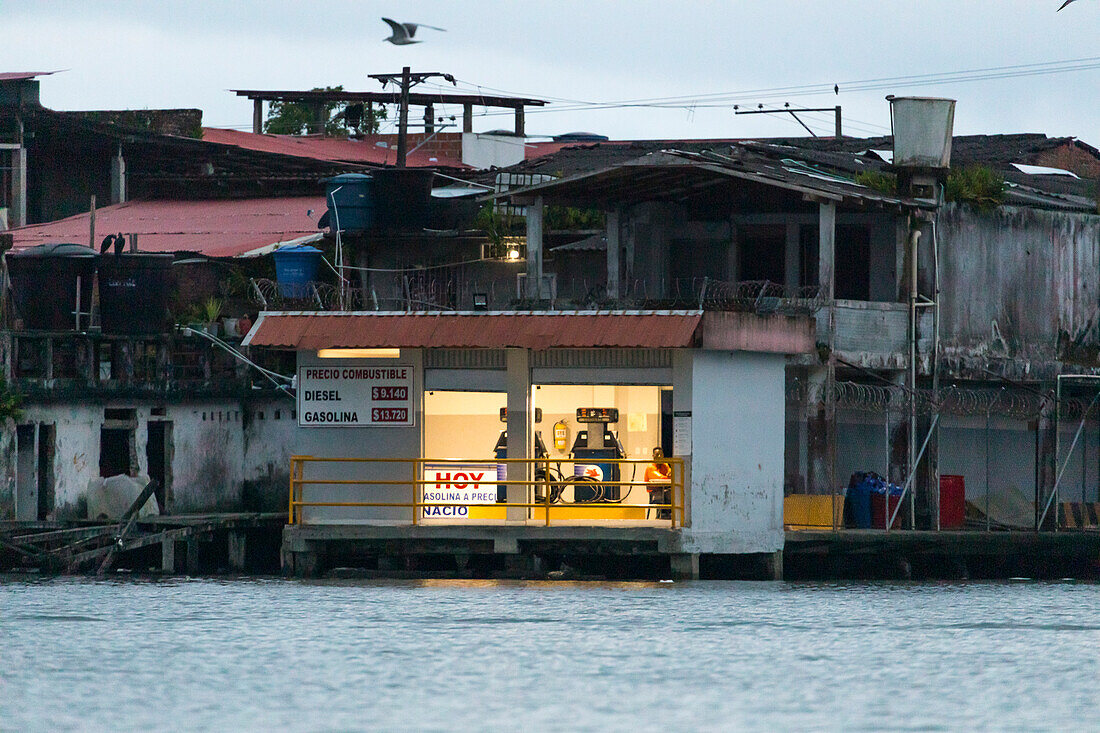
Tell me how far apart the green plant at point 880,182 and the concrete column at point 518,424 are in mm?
8525

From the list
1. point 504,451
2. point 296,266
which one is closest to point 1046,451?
point 504,451

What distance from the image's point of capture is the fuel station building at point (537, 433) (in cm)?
3306

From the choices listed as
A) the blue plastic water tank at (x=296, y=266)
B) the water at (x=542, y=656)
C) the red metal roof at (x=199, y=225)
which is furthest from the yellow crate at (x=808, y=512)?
the red metal roof at (x=199, y=225)

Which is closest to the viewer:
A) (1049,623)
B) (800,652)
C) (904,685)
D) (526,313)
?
(904,685)

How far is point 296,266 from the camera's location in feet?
135

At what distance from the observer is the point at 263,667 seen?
81.8 feet

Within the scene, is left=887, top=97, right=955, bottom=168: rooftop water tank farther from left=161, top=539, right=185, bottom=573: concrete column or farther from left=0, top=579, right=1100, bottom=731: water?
left=161, top=539, right=185, bottom=573: concrete column

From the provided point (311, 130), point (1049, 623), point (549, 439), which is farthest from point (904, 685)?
point (311, 130)

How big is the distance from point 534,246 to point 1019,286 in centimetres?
1006

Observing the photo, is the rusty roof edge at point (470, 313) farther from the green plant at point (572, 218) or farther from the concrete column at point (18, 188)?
the concrete column at point (18, 188)

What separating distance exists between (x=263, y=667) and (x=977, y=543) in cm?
1572

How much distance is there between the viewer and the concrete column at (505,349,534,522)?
112 feet

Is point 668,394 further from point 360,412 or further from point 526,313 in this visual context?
point 360,412

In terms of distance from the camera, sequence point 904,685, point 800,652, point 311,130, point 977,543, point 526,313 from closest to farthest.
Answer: point 904,685
point 800,652
point 526,313
point 977,543
point 311,130
